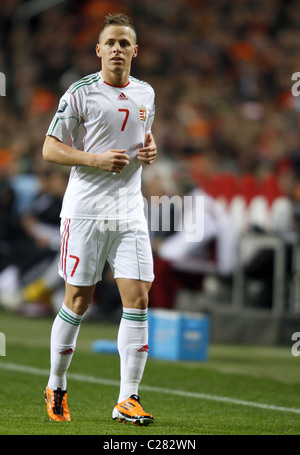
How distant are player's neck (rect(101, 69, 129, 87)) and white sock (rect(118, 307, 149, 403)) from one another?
132 centimetres

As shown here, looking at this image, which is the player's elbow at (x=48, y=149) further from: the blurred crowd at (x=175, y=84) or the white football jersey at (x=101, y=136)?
the blurred crowd at (x=175, y=84)

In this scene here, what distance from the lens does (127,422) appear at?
5590mm

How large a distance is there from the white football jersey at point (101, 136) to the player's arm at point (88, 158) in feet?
0.30

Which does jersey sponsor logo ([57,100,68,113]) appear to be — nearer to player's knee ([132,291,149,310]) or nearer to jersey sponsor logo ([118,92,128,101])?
jersey sponsor logo ([118,92,128,101])

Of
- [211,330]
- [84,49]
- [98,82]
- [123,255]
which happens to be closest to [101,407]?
[123,255]

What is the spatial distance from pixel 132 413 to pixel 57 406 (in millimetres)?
468

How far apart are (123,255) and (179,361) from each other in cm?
421

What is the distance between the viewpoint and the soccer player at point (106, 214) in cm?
566

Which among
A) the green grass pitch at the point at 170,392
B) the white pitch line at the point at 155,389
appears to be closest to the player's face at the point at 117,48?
the green grass pitch at the point at 170,392

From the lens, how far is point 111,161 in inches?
217

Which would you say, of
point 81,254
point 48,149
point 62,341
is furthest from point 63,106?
point 62,341

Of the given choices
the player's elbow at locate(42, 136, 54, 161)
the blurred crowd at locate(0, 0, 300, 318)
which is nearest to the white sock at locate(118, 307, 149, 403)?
the player's elbow at locate(42, 136, 54, 161)

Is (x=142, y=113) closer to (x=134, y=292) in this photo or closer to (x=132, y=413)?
(x=134, y=292)

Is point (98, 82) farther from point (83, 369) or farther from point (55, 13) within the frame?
point (55, 13)
